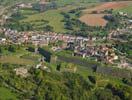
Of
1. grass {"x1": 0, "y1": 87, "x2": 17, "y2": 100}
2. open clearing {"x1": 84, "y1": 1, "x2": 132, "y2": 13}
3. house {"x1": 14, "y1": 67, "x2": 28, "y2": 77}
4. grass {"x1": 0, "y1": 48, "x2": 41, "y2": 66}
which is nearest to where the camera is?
grass {"x1": 0, "y1": 87, "x2": 17, "y2": 100}

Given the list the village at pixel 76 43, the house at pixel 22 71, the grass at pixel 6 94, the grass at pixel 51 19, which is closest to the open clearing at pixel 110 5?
the grass at pixel 51 19

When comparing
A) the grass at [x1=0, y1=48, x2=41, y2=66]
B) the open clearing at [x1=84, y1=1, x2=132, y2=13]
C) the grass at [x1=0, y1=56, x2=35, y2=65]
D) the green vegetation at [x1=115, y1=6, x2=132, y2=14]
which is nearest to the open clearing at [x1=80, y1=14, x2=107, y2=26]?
the open clearing at [x1=84, y1=1, x2=132, y2=13]

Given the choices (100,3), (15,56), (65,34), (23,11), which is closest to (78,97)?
(15,56)

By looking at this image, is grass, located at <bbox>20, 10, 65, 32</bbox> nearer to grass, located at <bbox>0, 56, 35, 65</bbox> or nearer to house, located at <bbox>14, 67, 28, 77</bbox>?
grass, located at <bbox>0, 56, 35, 65</bbox>

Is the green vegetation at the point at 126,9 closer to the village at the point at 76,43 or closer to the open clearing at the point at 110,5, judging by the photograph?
the open clearing at the point at 110,5

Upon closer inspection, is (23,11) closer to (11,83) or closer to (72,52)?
(72,52)

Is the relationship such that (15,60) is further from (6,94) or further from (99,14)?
(99,14)

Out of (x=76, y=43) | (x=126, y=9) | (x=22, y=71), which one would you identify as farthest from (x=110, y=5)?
(x=22, y=71)
